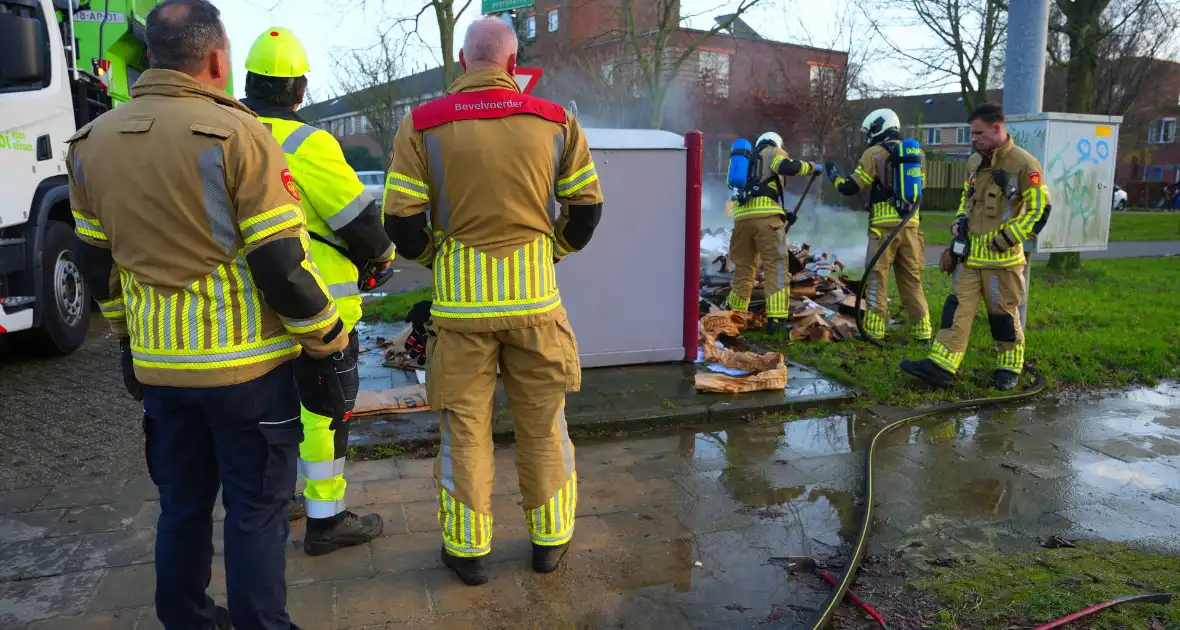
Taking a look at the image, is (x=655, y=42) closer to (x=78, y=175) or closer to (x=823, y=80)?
(x=823, y=80)

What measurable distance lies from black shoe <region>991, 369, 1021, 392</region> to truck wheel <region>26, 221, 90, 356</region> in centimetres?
713

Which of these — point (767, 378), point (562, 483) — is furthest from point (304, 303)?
point (767, 378)

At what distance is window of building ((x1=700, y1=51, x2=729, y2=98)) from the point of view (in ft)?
91.7

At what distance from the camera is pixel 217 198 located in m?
2.32

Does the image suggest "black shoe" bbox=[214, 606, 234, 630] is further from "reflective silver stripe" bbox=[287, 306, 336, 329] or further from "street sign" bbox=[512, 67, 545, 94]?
"street sign" bbox=[512, 67, 545, 94]

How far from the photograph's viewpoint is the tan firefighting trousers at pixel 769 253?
303 inches

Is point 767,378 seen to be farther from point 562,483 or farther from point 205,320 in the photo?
point 205,320

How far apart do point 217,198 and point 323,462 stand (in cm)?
146

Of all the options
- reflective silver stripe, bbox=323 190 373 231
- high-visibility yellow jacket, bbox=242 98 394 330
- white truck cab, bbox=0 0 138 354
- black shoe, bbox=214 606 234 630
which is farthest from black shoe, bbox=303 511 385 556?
white truck cab, bbox=0 0 138 354

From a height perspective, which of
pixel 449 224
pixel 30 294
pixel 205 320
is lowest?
pixel 30 294

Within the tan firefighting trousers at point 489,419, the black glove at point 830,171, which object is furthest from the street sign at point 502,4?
the tan firefighting trousers at point 489,419

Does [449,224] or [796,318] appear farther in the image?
[796,318]

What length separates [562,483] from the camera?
11.0 ft

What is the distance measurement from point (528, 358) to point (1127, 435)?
4.19m
